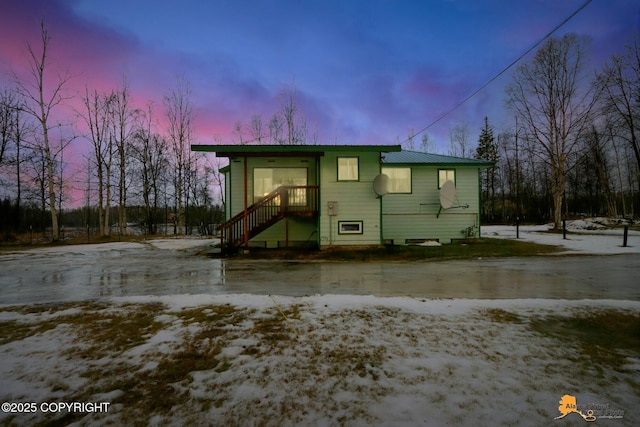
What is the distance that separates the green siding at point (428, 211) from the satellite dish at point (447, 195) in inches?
37.0

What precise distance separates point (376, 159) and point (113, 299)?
11.1 meters

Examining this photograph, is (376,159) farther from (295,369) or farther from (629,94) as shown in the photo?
(629,94)

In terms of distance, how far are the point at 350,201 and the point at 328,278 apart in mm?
6126

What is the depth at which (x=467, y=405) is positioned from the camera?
2.29 m

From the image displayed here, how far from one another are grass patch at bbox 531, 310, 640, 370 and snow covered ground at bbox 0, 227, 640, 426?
0.16 feet

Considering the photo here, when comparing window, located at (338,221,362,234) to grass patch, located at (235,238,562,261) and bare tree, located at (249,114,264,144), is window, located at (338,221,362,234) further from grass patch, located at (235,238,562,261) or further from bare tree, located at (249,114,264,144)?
bare tree, located at (249,114,264,144)

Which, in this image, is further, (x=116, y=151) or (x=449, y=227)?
(x=116, y=151)

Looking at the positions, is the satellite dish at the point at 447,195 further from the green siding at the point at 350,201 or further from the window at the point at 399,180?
the green siding at the point at 350,201

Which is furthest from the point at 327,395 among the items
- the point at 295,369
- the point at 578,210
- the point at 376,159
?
the point at 578,210

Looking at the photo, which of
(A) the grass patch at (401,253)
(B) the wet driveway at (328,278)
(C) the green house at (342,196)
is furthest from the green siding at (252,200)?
(B) the wet driveway at (328,278)

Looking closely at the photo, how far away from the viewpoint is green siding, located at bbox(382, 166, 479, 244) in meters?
15.2

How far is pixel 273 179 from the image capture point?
1399 centimetres

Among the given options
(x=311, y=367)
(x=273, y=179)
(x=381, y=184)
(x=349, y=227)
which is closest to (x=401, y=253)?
(x=349, y=227)

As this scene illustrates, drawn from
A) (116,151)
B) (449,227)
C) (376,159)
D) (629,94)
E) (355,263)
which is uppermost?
(629,94)
